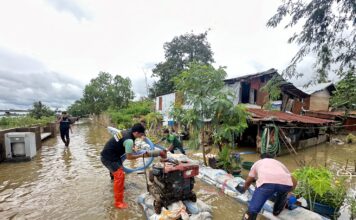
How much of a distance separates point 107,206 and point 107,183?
4.78ft

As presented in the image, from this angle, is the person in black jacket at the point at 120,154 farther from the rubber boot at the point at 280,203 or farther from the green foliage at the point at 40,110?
the green foliage at the point at 40,110

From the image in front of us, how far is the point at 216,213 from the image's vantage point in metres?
4.36

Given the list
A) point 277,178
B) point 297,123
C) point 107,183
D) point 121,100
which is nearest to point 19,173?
point 107,183

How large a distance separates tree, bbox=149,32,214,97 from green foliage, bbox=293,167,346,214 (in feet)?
86.0

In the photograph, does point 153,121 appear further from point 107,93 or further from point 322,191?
point 107,93

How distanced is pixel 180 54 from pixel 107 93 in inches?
479

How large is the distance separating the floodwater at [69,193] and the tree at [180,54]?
23146 mm

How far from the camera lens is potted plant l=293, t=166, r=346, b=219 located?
3.70m

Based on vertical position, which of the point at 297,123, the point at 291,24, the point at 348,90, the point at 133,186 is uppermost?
the point at 291,24

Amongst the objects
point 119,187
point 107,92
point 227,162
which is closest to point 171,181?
point 119,187

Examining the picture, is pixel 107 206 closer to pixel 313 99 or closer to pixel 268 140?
pixel 268 140

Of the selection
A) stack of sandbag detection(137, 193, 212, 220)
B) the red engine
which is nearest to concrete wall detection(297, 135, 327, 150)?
stack of sandbag detection(137, 193, 212, 220)

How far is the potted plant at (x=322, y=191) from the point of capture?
3.70m

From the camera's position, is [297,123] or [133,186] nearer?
[133,186]
